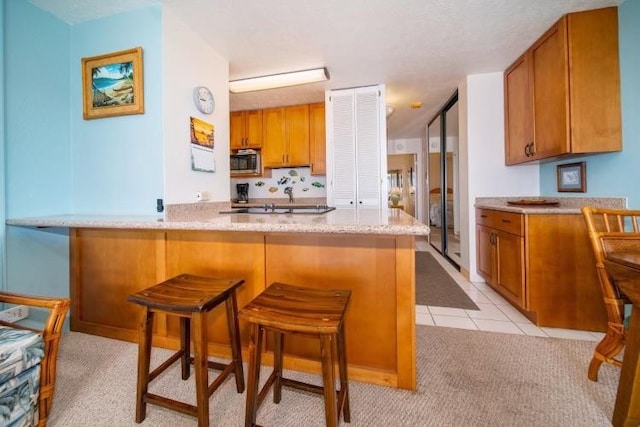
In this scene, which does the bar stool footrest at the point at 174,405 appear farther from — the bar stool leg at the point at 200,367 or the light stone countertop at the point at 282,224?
the light stone countertop at the point at 282,224

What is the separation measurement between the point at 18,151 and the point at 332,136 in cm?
283

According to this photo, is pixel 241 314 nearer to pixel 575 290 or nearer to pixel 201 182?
pixel 201 182

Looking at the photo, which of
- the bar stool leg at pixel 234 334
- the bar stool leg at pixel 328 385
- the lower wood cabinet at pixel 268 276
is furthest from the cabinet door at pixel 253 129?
the bar stool leg at pixel 328 385

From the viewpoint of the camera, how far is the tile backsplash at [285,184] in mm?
4172

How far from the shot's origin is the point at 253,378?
103 cm

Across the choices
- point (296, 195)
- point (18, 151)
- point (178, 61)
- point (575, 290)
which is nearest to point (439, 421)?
point (575, 290)

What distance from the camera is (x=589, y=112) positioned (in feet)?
6.79

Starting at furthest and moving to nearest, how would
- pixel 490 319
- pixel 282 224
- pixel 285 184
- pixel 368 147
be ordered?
pixel 285 184 → pixel 368 147 → pixel 490 319 → pixel 282 224

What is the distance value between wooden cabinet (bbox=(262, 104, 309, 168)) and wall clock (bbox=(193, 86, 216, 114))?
5.20ft

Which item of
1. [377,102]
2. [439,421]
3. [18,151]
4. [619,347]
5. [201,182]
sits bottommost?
[439,421]

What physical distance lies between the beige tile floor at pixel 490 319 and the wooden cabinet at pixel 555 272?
80mm

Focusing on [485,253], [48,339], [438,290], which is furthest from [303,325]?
[485,253]

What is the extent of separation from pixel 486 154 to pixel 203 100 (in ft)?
9.93

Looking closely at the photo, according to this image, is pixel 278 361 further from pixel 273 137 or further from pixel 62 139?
pixel 273 137
